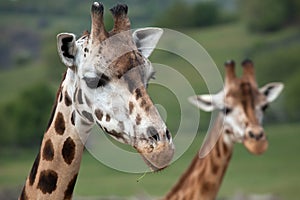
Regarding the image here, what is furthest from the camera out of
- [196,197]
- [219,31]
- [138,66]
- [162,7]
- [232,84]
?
[162,7]

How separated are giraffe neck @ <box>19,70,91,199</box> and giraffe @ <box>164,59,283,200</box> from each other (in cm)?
244

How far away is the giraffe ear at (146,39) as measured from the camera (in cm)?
419

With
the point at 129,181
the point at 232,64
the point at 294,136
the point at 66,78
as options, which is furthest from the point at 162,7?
the point at 66,78

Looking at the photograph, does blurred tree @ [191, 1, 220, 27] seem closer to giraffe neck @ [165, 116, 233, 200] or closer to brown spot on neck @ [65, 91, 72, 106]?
giraffe neck @ [165, 116, 233, 200]

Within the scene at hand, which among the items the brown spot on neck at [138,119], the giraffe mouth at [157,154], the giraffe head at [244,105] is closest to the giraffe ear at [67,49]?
the brown spot on neck at [138,119]

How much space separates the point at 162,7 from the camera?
34906 mm

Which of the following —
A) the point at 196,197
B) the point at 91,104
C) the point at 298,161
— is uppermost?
the point at 91,104

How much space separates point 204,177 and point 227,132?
730 millimetres

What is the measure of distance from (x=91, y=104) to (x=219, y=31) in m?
25.8

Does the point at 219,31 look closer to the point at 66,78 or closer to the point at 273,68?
the point at 273,68

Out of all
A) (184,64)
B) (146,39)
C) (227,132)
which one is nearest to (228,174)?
(184,64)

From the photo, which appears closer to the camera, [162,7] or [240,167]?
[240,167]

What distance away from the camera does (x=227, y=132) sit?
7188 mm

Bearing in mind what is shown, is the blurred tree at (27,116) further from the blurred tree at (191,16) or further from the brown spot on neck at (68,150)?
the brown spot on neck at (68,150)
